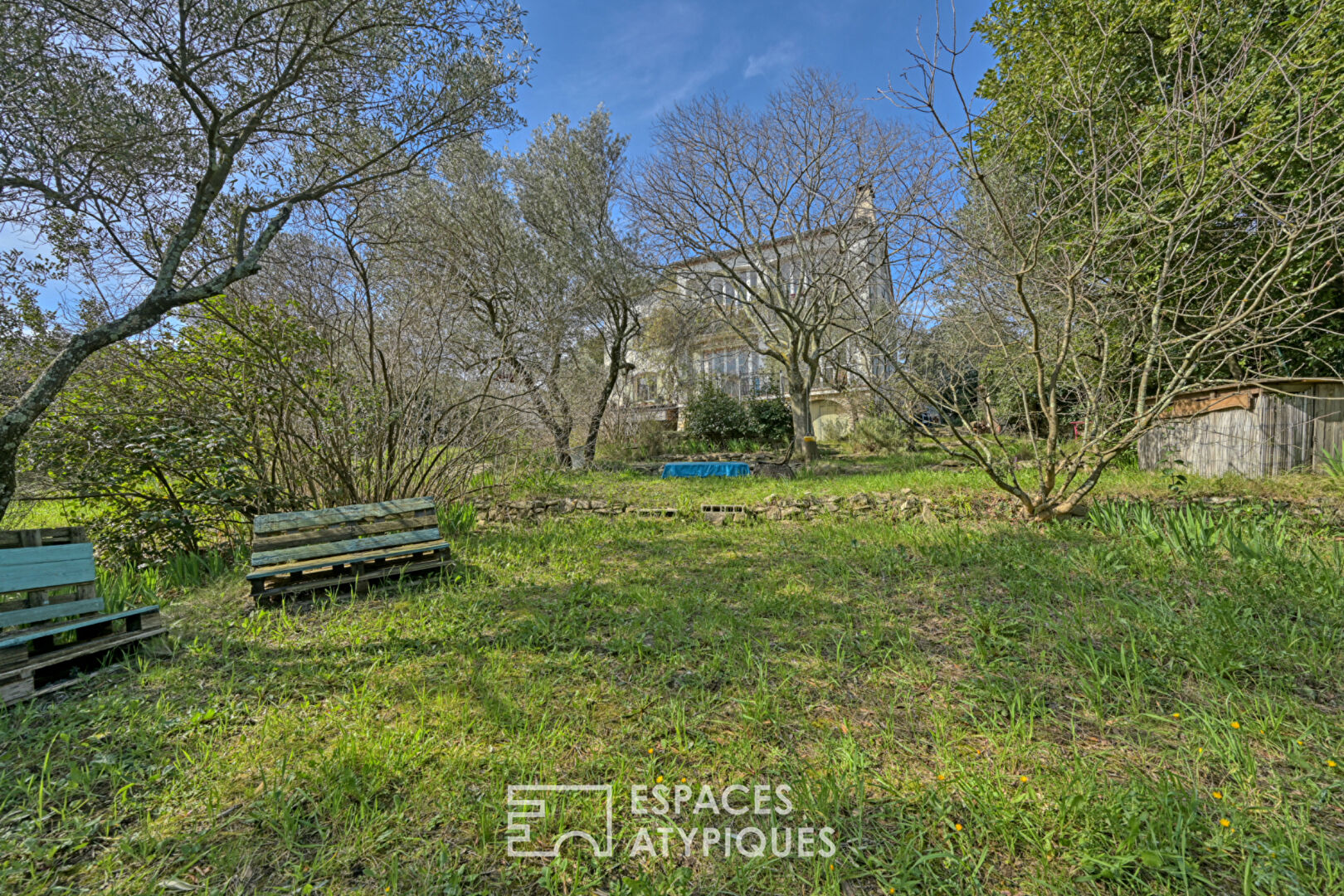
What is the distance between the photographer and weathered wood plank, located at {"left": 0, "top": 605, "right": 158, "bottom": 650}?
2426 millimetres

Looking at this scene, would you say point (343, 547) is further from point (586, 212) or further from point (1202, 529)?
point (586, 212)

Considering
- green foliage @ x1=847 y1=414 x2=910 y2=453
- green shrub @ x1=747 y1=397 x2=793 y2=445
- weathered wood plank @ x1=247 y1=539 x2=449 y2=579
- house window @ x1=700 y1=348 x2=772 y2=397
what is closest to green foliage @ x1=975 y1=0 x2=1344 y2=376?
weathered wood plank @ x1=247 y1=539 x2=449 y2=579

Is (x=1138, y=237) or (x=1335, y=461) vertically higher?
(x=1138, y=237)

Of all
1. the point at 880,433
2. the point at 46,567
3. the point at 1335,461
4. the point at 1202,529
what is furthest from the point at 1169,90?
the point at 46,567

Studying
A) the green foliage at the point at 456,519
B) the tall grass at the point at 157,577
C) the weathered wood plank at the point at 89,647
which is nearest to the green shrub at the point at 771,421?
the green foliage at the point at 456,519

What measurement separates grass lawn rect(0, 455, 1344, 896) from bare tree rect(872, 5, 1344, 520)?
1671mm

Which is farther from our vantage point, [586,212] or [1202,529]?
[586,212]

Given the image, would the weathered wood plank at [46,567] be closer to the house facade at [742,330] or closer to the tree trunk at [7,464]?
the tree trunk at [7,464]

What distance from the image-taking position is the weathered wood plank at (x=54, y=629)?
243cm

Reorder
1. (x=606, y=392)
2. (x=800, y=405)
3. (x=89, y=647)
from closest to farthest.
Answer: (x=89, y=647) < (x=800, y=405) < (x=606, y=392)

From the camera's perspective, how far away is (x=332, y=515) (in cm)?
409

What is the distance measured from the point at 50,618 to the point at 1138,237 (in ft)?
30.1

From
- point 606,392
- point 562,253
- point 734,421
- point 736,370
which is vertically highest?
point 562,253

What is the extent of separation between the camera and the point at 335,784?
1861mm
